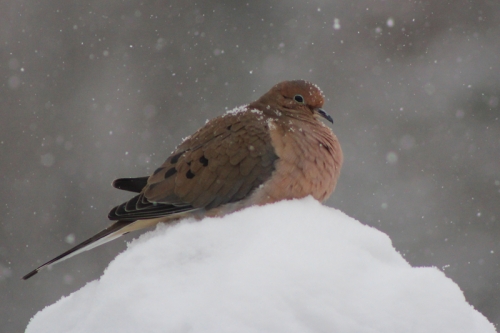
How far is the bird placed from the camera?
9.86 ft

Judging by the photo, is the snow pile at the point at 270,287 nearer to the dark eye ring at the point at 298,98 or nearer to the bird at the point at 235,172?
the bird at the point at 235,172

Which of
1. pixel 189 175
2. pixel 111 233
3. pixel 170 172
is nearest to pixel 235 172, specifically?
pixel 189 175

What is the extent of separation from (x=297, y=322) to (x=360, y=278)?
0.82 feet

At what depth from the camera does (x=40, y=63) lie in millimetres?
9367

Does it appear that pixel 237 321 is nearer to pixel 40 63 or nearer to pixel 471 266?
pixel 471 266

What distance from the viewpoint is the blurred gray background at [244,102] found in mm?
8234

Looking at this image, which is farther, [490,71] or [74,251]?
[490,71]

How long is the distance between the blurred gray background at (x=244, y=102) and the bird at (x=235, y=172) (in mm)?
4817

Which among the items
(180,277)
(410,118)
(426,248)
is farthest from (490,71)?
(180,277)

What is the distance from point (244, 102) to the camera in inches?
326

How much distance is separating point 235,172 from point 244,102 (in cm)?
529

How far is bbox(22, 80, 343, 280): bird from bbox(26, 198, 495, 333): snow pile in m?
1.12

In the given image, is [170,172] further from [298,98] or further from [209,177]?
[298,98]

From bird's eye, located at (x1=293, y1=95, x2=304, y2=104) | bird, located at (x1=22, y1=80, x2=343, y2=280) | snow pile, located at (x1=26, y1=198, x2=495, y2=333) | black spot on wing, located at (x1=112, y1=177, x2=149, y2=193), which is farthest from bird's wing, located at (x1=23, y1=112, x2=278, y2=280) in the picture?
snow pile, located at (x1=26, y1=198, x2=495, y2=333)
